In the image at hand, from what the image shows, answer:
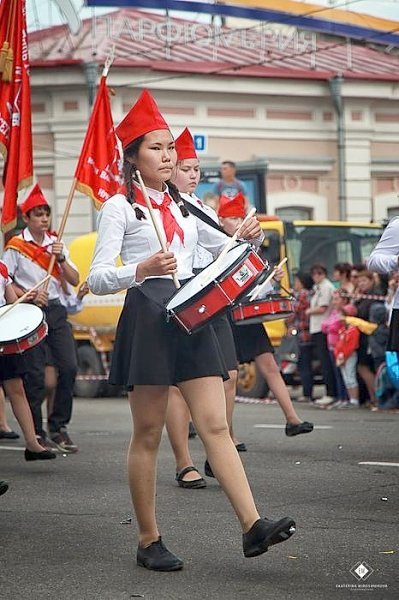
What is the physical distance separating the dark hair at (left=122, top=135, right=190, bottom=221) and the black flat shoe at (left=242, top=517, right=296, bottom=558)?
1417 millimetres

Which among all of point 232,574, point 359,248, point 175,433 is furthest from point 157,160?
point 359,248

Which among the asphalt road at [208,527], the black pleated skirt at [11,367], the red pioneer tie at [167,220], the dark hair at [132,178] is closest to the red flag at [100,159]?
the black pleated skirt at [11,367]

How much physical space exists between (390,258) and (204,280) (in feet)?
6.66

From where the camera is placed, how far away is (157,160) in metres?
6.28

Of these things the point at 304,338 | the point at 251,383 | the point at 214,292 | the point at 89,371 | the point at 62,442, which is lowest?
the point at 89,371

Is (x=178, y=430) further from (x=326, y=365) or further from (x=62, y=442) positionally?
(x=326, y=365)

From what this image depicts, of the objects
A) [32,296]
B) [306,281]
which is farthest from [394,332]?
[306,281]

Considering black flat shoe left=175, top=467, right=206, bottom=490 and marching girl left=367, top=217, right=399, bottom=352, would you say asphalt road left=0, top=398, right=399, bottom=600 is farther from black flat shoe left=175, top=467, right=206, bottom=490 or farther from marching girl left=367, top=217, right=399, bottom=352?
marching girl left=367, top=217, right=399, bottom=352

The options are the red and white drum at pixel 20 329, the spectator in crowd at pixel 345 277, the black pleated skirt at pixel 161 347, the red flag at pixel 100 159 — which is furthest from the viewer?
→ the spectator in crowd at pixel 345 277

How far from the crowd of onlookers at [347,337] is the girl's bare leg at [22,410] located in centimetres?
605

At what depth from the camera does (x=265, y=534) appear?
18.8 ft

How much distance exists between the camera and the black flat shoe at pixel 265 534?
5.70 meters

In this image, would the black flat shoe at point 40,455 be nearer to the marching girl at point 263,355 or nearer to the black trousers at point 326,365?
the marching girl at point 263,355

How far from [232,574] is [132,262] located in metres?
1.39
